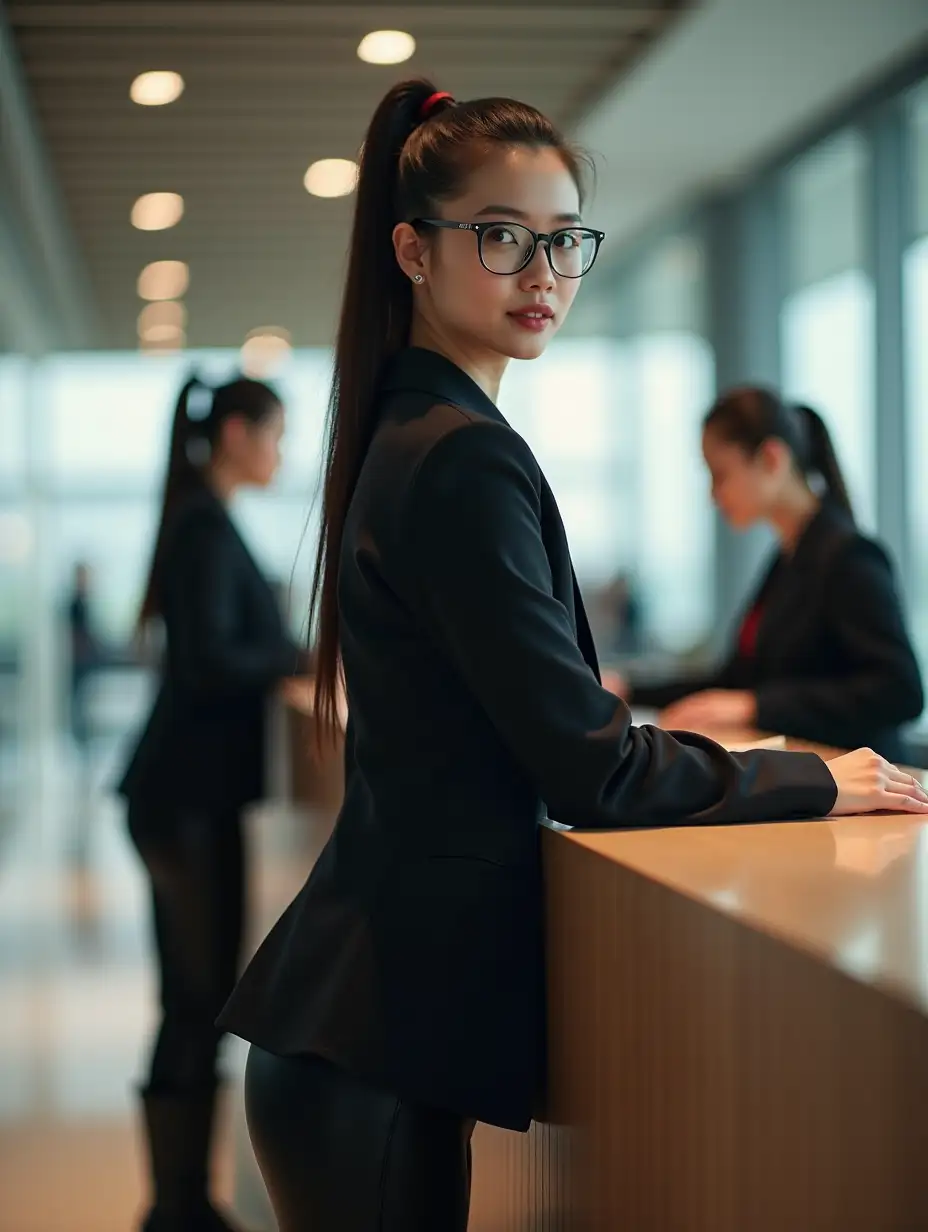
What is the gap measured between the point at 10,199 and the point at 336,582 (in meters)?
6.86

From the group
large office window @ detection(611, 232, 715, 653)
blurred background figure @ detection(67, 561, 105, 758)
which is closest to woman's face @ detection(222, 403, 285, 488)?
large office window @ detection(611, 232, 715, 653)

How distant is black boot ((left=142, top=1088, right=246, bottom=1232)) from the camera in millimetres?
3318

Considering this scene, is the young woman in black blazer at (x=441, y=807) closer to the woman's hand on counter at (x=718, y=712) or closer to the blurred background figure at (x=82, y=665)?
the woman's hand on counter at (x=718, y=712)

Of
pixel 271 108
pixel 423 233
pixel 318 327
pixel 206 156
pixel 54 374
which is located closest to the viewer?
pixel 423 233

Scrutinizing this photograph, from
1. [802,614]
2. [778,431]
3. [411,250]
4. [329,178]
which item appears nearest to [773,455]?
[778,431]

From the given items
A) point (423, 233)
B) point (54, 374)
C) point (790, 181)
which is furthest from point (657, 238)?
point (423, 233)

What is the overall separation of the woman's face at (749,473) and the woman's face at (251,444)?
1.27 m

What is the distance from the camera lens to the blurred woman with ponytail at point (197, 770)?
3.86 metres

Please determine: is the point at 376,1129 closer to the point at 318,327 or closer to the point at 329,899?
the point at 329,899

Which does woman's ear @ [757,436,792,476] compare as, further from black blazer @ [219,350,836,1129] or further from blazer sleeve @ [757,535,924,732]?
black blazer @ [219,350,836,1129]

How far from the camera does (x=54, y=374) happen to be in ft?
47.8

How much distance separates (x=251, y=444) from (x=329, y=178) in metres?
4.21

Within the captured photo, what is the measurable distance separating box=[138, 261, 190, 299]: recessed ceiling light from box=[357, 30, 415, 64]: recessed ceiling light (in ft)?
13.6

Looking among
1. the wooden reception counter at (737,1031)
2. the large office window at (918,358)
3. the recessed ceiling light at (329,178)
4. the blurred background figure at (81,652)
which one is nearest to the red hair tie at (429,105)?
the wooden reception counter at (737,1031)
